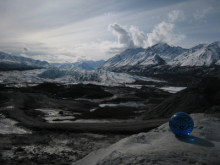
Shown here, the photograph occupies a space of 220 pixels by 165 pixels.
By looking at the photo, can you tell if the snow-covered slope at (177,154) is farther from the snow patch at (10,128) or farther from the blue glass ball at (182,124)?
the snow patch at (10,128)

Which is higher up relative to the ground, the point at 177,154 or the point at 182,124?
the point at 182,124

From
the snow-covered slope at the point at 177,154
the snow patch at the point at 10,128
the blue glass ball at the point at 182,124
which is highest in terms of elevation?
the blue glass ball at the point at 182,124

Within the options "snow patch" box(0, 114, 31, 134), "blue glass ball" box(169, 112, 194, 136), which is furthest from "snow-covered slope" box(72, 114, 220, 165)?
"snow patch" box(0, 114, 31, 134)

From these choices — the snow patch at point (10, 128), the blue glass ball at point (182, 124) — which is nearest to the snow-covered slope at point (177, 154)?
the blue glass ball at point (182, 124)

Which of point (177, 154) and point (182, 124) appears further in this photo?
point (182, 124)

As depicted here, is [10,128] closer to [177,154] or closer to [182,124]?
[182,124]

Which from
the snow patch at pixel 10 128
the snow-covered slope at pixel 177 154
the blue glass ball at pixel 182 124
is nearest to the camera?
the snow-covered slope at pixel 177 154

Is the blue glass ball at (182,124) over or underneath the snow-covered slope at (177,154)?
over

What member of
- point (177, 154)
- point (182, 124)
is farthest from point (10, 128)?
point (177, 154)

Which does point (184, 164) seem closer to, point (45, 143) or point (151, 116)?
point (45, 143)
